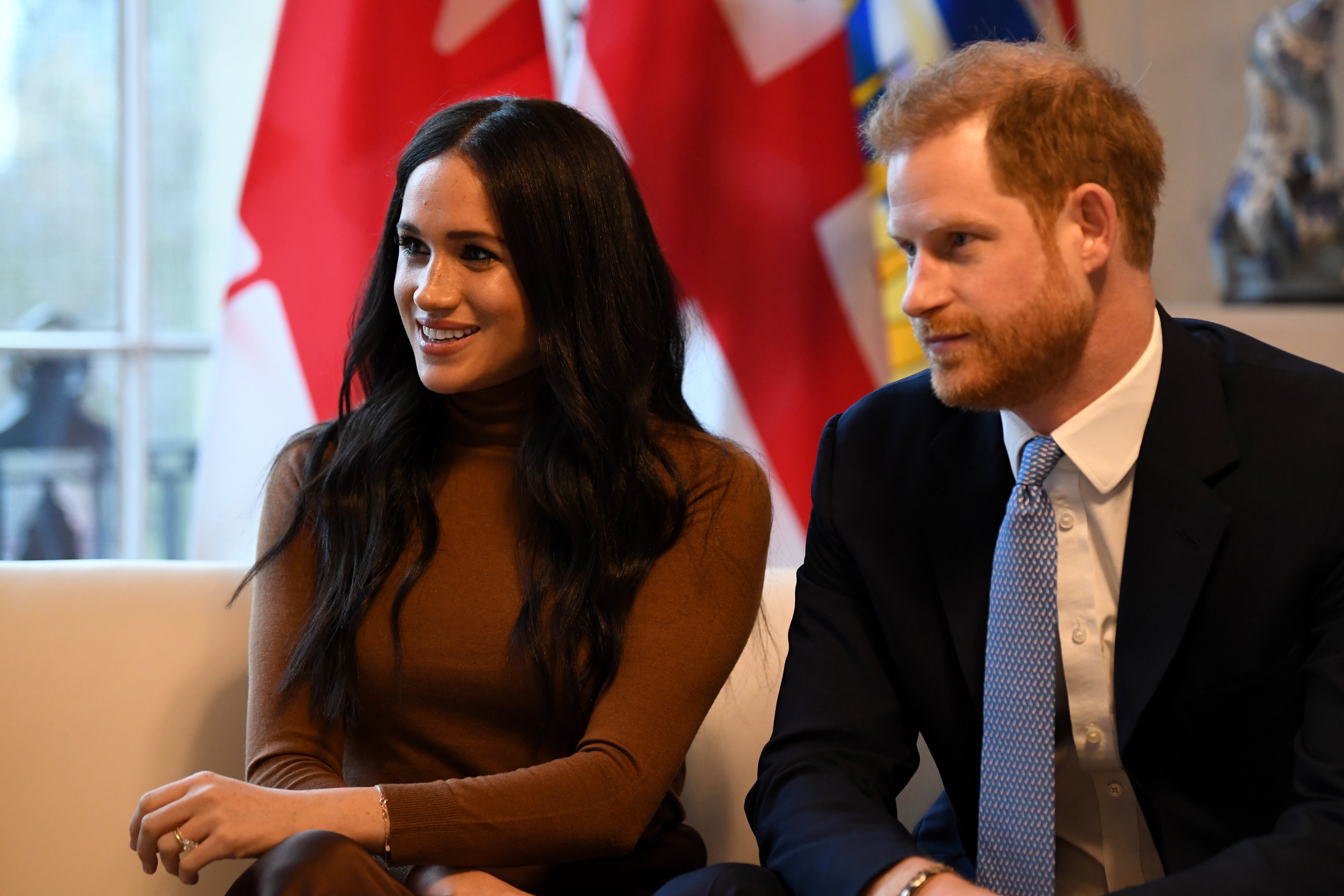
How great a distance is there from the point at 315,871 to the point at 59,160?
2.08 meters

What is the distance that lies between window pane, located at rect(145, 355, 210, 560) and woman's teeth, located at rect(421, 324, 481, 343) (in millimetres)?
1406

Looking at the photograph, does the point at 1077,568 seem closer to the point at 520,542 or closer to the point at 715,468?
the point at 715,468

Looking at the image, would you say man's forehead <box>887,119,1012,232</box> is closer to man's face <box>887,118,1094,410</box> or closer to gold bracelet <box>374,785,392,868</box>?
man's face <box>887,118,1094,410</box>

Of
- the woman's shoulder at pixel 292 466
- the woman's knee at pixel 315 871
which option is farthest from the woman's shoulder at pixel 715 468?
the woman's knee at pixel 315 871

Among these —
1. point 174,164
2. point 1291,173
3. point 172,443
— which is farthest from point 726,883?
point 174,164

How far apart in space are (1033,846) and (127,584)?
125cm

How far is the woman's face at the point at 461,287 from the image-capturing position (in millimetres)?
1419

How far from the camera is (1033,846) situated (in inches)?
46.6

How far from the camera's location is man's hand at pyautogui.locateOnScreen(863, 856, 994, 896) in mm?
1054

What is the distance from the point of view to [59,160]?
2.59 metres

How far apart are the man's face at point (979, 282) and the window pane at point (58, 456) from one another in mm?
2037

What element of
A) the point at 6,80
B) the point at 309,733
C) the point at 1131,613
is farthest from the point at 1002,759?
the point at 6,80

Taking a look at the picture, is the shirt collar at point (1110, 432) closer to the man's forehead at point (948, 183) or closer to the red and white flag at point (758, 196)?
the man's forehead at point (948, 183)

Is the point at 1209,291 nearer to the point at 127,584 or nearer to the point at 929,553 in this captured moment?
the point at 929,553
